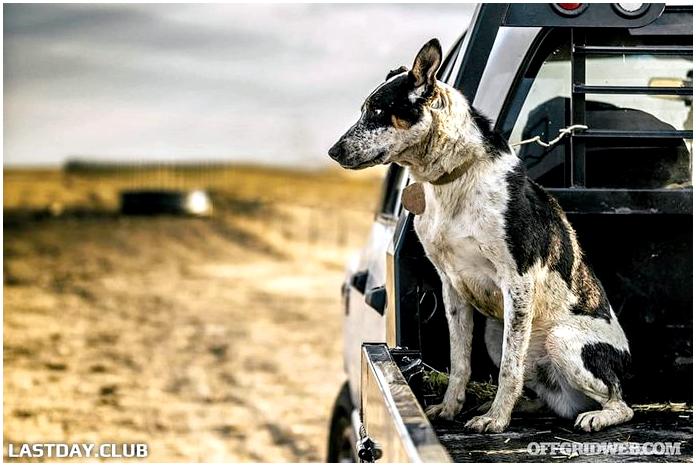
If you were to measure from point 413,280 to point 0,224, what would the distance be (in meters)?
1.66

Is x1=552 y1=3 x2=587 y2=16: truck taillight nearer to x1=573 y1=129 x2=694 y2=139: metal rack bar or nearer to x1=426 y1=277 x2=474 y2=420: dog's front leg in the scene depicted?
x1=573 y1=129 x2=694 y2=139: metal rack bar

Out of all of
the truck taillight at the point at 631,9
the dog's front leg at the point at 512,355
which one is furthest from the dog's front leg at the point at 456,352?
the truck taillight at the point at 631,9

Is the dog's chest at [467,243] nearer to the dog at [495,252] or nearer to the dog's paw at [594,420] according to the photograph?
the dog at [495,252]

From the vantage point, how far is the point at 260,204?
35.6 m

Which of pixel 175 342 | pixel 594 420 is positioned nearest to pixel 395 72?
pixel 594 420

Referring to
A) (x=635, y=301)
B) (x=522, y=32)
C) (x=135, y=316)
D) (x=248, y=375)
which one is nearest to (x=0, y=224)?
Answer: (x=522, y=32)

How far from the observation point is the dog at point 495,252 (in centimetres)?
366

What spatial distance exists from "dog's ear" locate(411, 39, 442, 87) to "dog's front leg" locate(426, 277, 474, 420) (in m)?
0.72

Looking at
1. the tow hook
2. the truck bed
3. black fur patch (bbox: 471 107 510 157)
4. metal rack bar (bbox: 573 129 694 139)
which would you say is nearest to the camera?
the tow hook

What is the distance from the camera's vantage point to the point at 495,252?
3664 mm

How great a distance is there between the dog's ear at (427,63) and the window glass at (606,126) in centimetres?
46

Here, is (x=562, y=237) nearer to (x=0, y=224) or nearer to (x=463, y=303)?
(x=463, y=303)

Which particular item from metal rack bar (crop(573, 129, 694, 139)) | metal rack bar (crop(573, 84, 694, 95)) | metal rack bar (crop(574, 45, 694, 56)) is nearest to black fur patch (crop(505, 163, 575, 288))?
metal rack bar (crop(573, 129, 694, 139))

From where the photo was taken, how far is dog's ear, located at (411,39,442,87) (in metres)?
3.62
